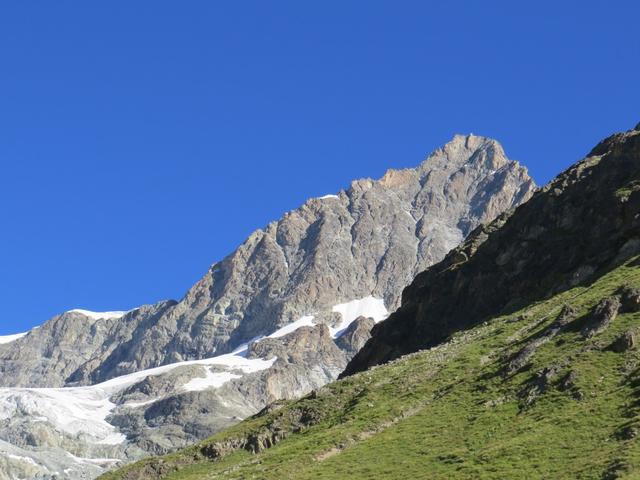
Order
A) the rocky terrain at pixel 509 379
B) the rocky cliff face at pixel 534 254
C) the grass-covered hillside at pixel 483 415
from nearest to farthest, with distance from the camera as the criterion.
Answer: the grass-covered hillside at pixel 483 415 < the rocky terrain at pixel 509 379 < the rocky cliff face at pixel 534 254

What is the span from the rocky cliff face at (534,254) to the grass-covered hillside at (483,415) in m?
11.6

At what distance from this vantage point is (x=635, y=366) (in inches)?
3017

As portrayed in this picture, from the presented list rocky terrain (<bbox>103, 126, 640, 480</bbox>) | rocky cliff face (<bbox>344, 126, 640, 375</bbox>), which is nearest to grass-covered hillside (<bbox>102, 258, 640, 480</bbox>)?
rocky terrain (<bbox>103, 126, 640, 480</bbox>)

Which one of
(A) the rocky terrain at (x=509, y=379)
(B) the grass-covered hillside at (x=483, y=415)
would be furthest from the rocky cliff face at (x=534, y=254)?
(B) the grass-covered hillside at (x=483, y=415)

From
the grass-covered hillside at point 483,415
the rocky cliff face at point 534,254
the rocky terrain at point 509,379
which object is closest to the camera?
the grass-covered hillside at point 483,415

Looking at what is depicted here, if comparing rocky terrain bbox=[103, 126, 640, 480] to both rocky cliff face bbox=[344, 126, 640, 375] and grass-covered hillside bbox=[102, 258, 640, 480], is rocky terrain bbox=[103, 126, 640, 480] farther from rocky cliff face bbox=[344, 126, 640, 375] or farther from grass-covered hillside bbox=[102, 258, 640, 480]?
rocky cliff face bbox=[344, 126, 640, 375]

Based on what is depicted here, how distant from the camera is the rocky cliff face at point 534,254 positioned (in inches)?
4882

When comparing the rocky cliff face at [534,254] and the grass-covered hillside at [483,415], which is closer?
the grass-covered hillside at [483,415]

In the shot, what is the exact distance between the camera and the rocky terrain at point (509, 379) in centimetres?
6919

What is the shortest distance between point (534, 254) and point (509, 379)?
54.5 metres

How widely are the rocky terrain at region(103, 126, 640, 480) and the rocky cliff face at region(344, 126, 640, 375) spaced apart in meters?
0.28

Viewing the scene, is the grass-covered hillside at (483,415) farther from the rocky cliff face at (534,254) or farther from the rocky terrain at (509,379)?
the rocky cliff face at (534,254)

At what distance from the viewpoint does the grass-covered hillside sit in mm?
66625

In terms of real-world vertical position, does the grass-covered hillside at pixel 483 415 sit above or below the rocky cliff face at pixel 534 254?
below
